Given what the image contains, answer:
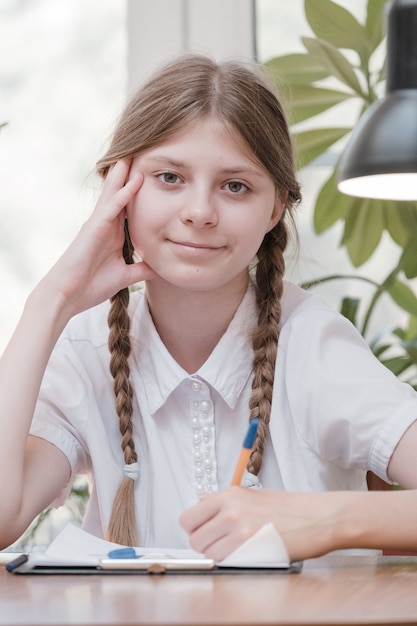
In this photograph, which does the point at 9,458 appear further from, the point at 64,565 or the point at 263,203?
the point at 263,203

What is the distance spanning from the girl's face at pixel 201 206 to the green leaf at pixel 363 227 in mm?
910

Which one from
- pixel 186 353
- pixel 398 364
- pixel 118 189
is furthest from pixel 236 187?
pixel 398 364

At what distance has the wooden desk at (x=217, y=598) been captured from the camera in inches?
26.8

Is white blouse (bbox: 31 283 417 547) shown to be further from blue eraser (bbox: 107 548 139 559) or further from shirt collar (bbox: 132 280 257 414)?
blue eraser (bbox: 107 548 139 559)

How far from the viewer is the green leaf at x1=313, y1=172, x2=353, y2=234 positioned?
2.33 metres

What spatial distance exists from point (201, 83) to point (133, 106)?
11 cm

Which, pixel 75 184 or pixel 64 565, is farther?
pixel 75 184

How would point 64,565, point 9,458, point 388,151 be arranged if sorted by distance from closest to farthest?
point 64,565 → point 9,458 → point 388,151

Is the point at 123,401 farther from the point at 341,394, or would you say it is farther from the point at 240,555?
the point at 240,555

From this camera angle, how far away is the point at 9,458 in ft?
4.09

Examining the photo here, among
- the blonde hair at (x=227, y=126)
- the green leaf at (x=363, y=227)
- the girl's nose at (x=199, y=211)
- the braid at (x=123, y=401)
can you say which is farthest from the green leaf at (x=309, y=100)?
the girl's nose at (x=199, y=211)

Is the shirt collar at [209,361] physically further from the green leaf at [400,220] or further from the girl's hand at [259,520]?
the green leaf at [400,220]

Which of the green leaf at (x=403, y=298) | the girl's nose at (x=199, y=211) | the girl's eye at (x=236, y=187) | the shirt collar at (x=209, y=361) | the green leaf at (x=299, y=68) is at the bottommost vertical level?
the green leaf at (x=403, y=298)

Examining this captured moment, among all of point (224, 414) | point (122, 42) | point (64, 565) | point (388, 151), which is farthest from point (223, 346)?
point (122, 42)
